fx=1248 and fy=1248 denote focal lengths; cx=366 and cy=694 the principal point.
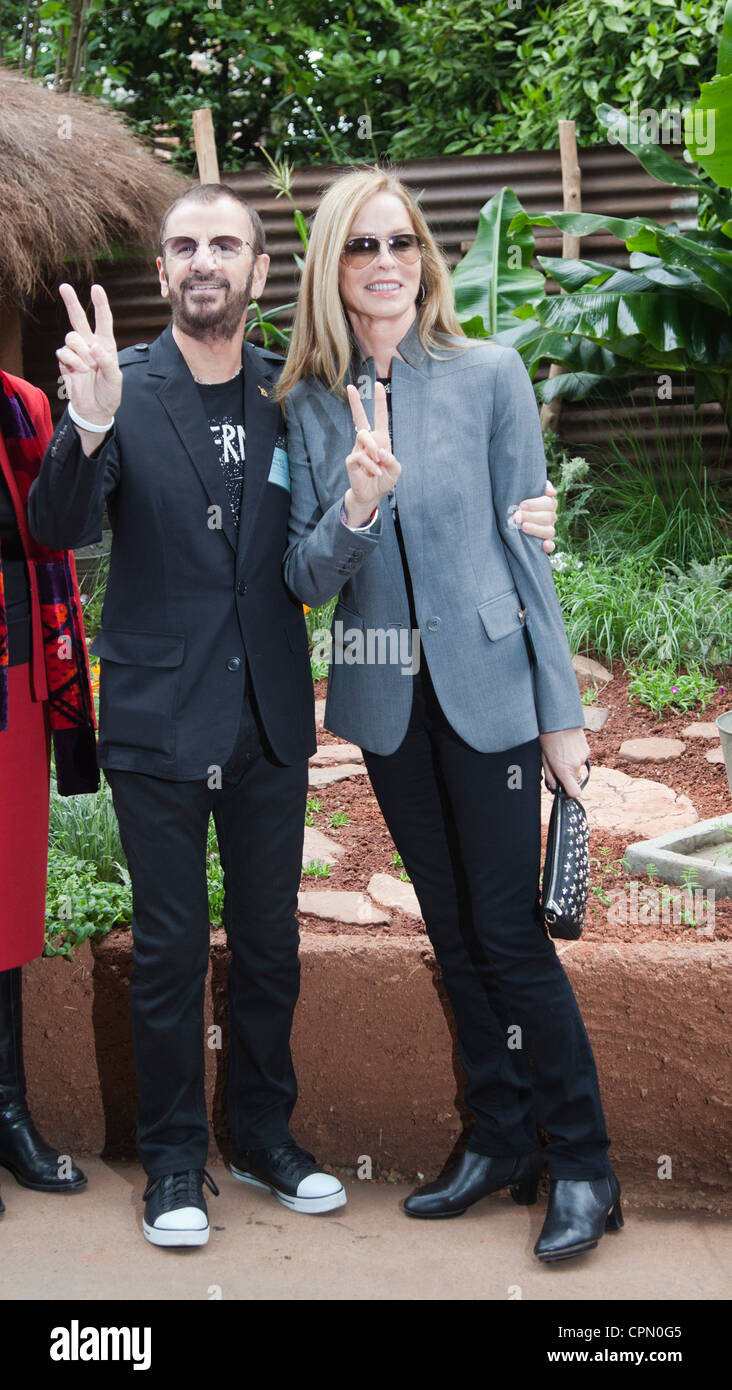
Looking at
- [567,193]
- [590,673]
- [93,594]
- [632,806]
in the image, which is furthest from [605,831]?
[567,193]

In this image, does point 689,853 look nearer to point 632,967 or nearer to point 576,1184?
point 632,967

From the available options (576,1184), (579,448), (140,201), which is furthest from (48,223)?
(576,1184)

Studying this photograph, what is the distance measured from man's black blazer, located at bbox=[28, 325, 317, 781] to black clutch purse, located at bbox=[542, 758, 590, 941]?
25.1 inches

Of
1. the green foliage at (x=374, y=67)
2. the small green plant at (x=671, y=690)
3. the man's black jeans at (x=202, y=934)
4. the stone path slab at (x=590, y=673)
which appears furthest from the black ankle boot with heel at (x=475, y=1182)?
the green foliage at (x=374, y=67)

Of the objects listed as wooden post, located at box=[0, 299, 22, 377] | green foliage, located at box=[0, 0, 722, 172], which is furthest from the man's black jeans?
green foliage, located at box=[0, 0, 722, 172]

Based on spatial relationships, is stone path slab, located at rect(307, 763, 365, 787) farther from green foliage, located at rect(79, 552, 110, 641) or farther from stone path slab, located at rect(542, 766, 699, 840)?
green foliage, located at rect(79, 552, 110, 641)

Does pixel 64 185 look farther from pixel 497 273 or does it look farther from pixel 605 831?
pixel 605 831

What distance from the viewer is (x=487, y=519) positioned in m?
2.63

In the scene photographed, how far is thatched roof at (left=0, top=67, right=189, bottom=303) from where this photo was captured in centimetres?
643

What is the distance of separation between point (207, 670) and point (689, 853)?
6.28 feet

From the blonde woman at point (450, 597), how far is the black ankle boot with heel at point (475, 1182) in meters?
0.20

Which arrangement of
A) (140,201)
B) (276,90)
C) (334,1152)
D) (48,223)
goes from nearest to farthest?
1. (334,1152)
2. (48,223)
3. (140,201)
4. (276,90)

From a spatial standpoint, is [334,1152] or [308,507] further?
[334,1152]

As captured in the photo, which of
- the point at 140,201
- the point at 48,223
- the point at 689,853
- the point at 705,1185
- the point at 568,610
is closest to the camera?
the point at 705,1185
